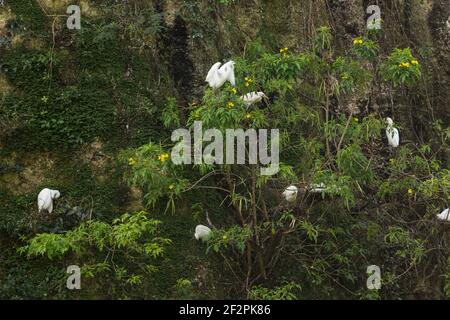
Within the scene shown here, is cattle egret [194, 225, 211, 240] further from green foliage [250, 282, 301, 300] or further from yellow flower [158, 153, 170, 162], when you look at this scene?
yellow flower [158, 153, 170, 162]

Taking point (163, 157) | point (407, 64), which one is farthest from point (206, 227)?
point (407, 64)

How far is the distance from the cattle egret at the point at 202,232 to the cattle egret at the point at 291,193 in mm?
657

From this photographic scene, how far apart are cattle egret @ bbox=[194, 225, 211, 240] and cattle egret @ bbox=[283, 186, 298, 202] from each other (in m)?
0.66

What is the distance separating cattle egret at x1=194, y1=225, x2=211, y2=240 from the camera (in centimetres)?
510

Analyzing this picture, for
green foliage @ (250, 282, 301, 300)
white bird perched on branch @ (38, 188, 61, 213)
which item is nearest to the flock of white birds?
white bird perched on branch @ (38, 188, 61, 213)

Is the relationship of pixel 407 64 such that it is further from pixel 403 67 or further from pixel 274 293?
pixel 274 293

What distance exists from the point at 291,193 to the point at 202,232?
0.75 meters

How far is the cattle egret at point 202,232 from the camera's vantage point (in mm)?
5102

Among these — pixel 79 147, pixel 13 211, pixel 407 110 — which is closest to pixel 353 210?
pixel 407 110

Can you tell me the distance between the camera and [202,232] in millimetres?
5141

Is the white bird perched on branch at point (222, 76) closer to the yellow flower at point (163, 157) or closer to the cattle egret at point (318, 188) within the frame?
the yellow flower at point (163, 157)

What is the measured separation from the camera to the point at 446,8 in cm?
838

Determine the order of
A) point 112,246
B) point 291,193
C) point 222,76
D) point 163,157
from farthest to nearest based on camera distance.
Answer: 1. point 291,193
2. point 112,246
3. point 222,76
4. point 163,157
